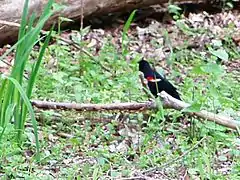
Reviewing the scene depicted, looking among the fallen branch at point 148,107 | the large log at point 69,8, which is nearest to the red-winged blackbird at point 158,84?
the fallen branch at point 148,107

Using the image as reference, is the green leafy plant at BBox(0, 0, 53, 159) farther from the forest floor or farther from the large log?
the large log

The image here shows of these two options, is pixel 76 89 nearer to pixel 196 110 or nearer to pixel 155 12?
pixel 196 110

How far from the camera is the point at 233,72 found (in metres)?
4.91

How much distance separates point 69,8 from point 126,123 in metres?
1.66

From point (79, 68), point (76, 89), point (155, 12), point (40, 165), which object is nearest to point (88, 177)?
point (40, 165)

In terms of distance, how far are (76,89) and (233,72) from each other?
1.46m

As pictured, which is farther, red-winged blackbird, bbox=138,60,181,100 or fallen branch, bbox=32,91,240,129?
red-winged blackbird, bbox=138,60,181,100

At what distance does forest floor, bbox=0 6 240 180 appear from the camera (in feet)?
9.97

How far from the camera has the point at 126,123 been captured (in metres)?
3.63

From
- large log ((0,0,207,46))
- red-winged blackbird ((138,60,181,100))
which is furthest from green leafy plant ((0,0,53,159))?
large log ((0,0,207,46))

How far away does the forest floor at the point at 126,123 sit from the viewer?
3039 mm

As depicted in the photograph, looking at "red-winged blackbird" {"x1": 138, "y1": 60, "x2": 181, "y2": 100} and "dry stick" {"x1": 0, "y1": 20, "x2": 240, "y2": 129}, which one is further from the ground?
"red-winged blackbird" {"x1": 138, "y1": 60, "x2": 181, "y2": 100}

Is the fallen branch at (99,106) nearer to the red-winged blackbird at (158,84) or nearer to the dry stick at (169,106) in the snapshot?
the dry stick at (169,106)

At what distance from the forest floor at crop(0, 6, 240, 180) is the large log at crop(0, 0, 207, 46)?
0.61ft
